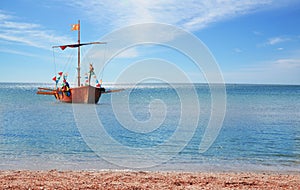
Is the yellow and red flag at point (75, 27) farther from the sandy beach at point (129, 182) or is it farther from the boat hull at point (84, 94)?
the sandy beach at point (129, 182)

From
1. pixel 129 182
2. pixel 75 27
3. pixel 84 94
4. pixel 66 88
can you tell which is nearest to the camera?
pixel 129 182

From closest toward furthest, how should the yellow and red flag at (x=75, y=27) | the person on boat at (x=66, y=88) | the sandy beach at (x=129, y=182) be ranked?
1. the sandy beach at (x=129, y=182)
2. the person on boat at (x=66, y=88)
3. the yellow and red flag at (x=75, y=27)

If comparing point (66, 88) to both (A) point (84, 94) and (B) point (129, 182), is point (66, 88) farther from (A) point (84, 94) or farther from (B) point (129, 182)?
(B) point (129, 182)

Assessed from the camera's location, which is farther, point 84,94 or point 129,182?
point 84,94

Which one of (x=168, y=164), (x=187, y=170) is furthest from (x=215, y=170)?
(x=168, y=164)

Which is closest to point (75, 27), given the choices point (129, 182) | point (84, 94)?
point (84, 94)

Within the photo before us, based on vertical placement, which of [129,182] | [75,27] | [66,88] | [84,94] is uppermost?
[75,27]

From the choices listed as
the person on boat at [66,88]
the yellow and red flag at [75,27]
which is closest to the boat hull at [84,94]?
the person on boat at [66,88]

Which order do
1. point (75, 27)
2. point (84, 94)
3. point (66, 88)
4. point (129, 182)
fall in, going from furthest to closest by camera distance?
point (75, 27) < point (66, 88) < point (84, 94) < point (129, 182)

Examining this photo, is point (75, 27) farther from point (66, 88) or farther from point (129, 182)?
point (129, 182)

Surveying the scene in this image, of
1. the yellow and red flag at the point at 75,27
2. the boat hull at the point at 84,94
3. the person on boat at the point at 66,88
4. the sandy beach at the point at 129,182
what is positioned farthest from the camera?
the yellow and red flag at the point at 75,27

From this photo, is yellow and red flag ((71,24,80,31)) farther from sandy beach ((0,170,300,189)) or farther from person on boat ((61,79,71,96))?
sandy beach ((0,170,300,189))

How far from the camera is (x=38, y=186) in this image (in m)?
7.39

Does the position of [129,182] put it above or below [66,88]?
below
